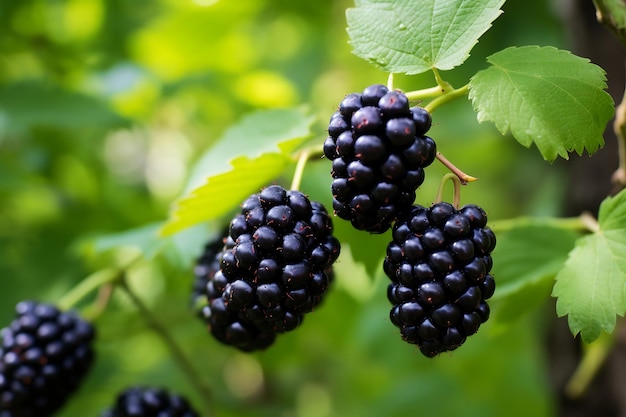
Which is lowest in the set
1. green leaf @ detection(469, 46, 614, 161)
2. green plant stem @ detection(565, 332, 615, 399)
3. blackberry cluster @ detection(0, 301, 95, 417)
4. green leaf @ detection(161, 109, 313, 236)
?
green plant stem @ detection(565, 332, 615, 399)

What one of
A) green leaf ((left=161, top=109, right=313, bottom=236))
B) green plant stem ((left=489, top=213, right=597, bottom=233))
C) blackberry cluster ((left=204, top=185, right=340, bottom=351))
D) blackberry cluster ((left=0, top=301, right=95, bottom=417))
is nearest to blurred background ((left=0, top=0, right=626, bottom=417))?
blackberry cluster ((left=0, top=301, right=95, bottom=417))

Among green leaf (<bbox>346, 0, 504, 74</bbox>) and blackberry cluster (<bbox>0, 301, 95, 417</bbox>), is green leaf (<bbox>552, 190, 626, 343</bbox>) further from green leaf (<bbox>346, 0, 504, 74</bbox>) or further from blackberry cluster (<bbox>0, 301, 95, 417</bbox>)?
blackberry cluster (<bbox>0, 301, 95, 417</bbox>)

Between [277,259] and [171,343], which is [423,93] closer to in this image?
[277,259]

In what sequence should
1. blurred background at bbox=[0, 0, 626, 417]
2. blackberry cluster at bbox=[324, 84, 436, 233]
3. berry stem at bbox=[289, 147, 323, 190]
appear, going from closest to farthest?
blackberry cluster at bbox=[324, 84, 436, 233] < berry stem at bbox=[289, 147, 323, 190] < blurred background at bbox=[0, 0, 626, 417]

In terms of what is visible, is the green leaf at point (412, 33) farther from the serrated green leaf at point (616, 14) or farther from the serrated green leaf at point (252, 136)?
the serrated green leaf at point (252, 136)

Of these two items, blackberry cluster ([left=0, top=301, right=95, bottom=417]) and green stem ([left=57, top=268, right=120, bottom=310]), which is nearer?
blackberry cluster ([left=0, top=301, right=95, bottom=417])

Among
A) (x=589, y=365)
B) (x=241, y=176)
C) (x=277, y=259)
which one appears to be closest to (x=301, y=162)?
(x=241, y=176)

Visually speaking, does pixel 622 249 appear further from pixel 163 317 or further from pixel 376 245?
pixel 163 317
